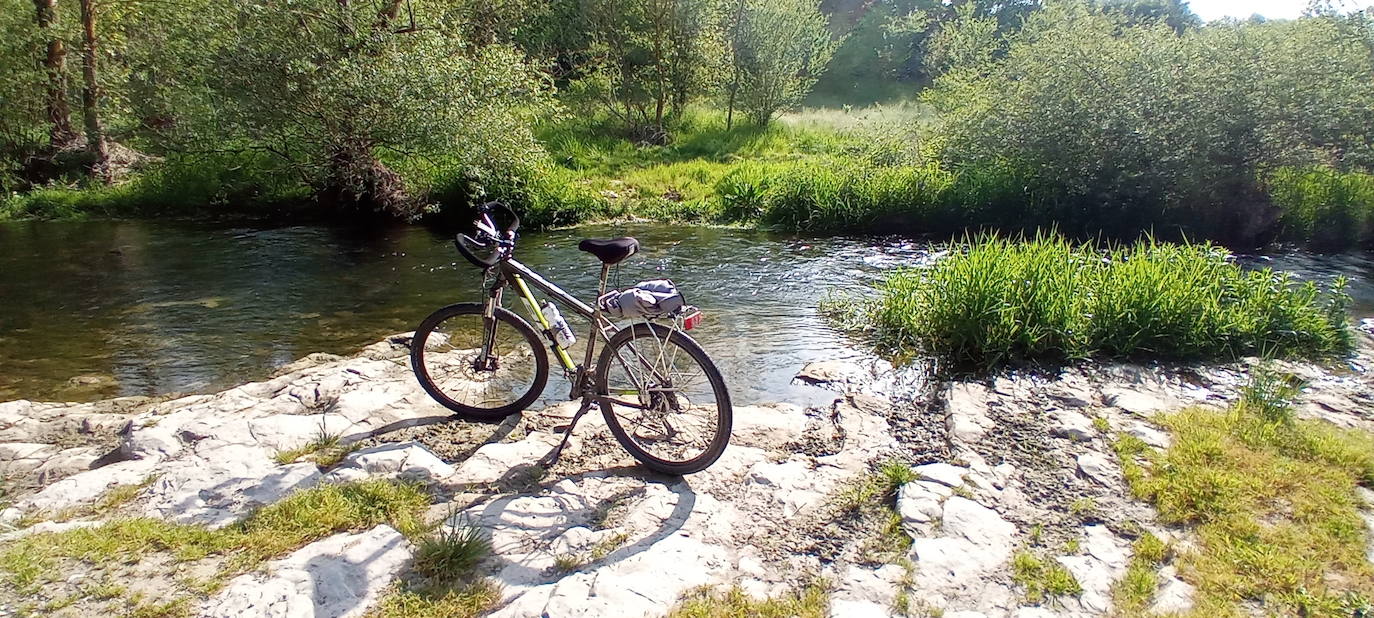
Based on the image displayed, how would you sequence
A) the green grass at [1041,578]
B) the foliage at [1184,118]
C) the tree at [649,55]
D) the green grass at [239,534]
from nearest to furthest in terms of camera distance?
1. the green grass at [1041,578]
2. the green grass at [239,534]
3. the foliage at [1184,118]
4. the tree at [649,55]

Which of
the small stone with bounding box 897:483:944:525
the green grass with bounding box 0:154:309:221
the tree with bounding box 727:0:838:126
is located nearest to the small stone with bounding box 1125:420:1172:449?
the small stone with bounding box 897:483:944:525

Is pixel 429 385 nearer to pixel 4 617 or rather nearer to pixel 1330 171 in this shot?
pixel 4 617

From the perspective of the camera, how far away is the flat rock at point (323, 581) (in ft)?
9.68

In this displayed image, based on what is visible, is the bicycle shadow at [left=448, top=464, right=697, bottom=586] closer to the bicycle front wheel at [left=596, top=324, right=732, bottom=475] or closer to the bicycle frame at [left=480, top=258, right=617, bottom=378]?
the bicycle front wheel at [left=596, top=324, right=732, bottom=475]

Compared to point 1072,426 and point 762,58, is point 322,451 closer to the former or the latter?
point 1072,426

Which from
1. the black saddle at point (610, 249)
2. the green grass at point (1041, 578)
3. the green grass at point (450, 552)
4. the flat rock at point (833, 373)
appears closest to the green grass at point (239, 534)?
the green grass at point (450, 552)

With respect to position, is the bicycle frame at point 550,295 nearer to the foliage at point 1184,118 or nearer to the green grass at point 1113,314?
the green grass at point 1113,314

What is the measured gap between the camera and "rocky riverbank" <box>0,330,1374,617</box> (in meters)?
3.08

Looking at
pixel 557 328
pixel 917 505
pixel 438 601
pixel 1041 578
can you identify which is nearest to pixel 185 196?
pixel 557 328

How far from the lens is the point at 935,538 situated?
136 inches

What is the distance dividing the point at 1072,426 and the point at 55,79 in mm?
21001

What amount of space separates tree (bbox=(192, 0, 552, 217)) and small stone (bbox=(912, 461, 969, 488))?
1070 cm

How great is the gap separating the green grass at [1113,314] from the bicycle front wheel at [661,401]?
2.73 meters

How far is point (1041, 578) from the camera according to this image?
3.16 meters
